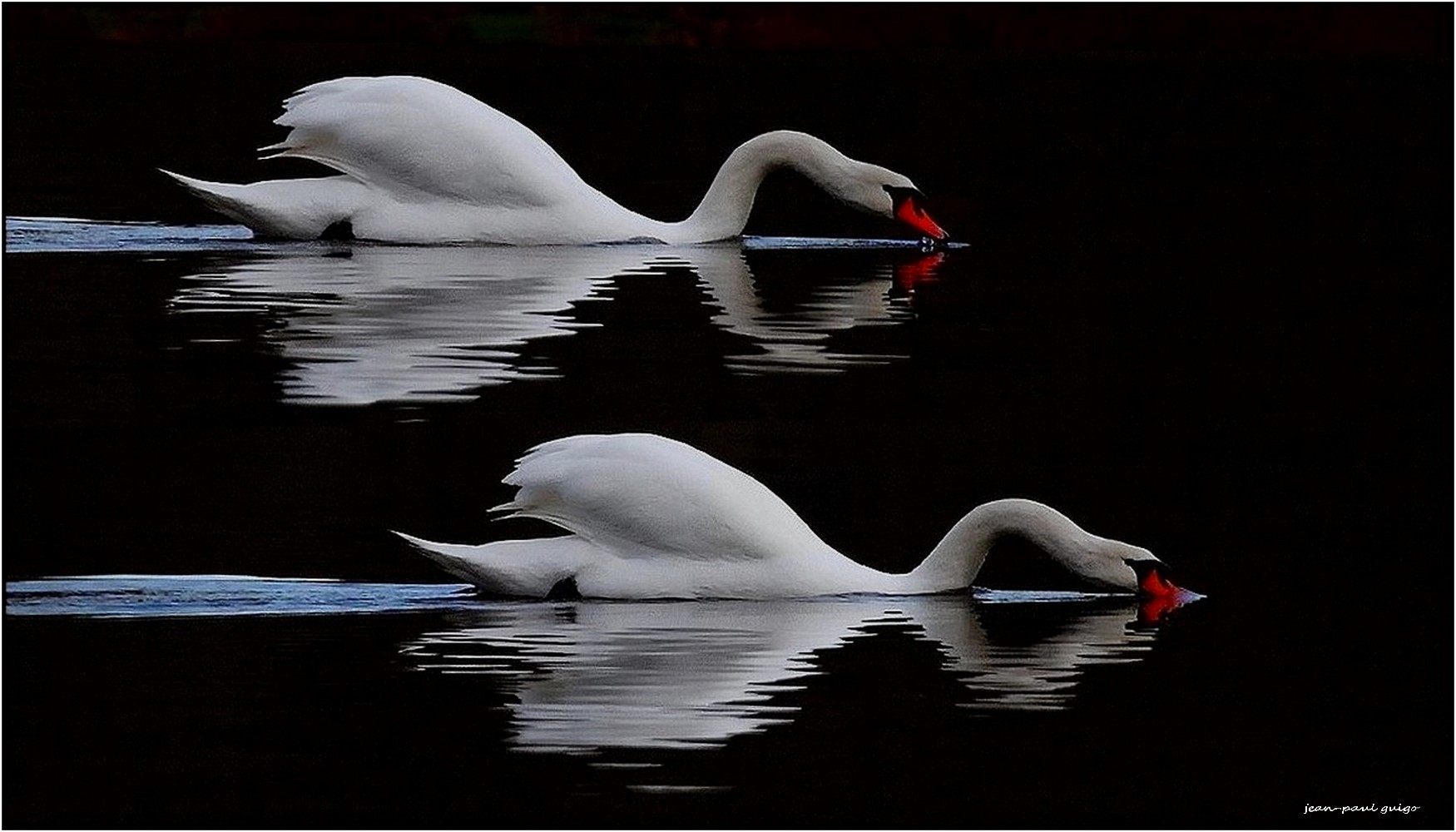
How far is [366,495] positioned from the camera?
998cm

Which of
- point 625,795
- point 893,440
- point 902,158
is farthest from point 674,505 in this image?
point 902,158

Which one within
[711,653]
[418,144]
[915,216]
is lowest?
[711,653]

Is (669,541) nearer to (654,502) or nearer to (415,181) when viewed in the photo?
(654,502)

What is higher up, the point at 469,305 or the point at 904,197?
the point at 904,197

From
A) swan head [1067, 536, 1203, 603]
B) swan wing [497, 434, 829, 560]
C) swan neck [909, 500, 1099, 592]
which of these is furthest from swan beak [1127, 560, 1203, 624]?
swan wing [497, 434, 829, 560]

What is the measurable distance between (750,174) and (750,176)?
1 cm

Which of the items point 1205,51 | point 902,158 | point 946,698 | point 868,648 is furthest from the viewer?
point 1205,51

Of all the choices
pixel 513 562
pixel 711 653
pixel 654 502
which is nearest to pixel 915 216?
pixel 654 502

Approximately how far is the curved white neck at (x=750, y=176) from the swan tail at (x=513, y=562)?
3131 millimetres

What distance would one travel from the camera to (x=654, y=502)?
9602mm

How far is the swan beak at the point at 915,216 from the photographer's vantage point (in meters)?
12.9

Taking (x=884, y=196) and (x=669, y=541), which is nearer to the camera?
(x=669, y=541)

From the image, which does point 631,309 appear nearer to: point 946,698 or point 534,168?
point 534,168

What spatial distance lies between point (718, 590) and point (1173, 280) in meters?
3.61
